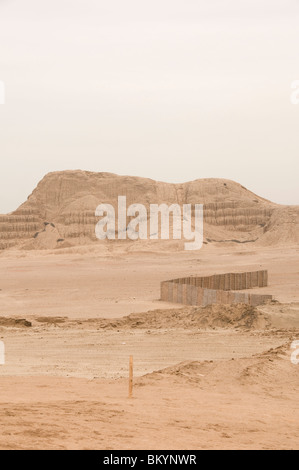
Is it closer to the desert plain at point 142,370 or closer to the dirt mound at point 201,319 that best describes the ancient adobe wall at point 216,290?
the desert plain at point 142,370

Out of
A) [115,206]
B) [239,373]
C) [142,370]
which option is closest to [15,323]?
[142,370]

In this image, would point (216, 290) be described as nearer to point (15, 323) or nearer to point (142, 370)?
point (15, 323)

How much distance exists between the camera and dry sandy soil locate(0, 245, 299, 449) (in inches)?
290

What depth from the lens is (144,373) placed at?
13273 mm

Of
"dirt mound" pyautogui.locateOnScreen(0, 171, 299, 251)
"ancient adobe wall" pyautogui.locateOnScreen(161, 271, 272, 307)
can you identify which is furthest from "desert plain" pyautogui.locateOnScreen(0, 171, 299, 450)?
"dirt mound" pyautogui.locateOnScreen(0, 171, 299, 251)

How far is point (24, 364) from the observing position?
14352 millimetres

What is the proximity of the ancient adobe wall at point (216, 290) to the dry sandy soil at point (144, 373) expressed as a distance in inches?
31.1

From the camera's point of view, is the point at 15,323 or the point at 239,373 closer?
the point at 239,373

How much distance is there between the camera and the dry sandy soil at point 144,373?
24.2 feet

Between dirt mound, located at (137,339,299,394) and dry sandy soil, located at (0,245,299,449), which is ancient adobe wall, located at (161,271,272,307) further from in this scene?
dirt mound, located at (137,339,299,394)

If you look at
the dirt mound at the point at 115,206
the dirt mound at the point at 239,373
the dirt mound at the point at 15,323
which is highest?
the dirt mound at the point at 115,206

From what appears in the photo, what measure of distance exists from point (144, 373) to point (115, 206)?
246ft

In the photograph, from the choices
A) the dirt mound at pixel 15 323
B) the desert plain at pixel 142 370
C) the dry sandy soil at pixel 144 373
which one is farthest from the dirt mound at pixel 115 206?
the dirt mound at pixel 15 323

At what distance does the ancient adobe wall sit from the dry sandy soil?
0.79m
